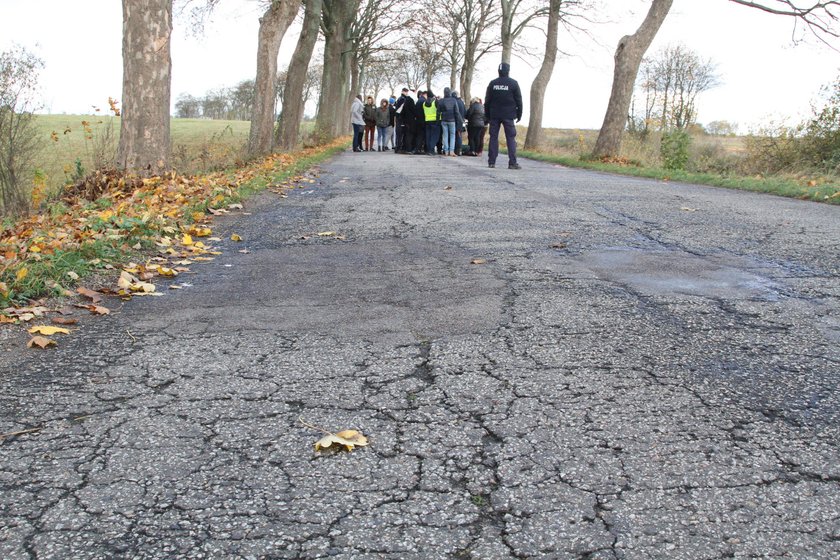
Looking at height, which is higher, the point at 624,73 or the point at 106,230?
the point at 624,73

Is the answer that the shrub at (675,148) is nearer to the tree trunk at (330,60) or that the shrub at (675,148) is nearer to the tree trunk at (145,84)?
the tree trunk at (330,60)

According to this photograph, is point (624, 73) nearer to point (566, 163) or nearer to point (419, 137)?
point (566, 163)

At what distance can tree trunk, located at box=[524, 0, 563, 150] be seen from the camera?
26.1 metres

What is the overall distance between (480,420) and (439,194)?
26.1 feet

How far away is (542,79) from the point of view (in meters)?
26.6

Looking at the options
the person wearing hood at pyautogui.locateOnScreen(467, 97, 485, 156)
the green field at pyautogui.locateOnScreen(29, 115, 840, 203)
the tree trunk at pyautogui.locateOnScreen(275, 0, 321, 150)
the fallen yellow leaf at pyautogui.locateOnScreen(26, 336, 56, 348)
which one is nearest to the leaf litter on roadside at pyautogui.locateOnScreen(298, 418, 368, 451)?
the fallen yellow leaf at pyautogui.locateOnScreen(26, 336, 56, 348)

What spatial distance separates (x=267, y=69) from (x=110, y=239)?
1175 centimetres

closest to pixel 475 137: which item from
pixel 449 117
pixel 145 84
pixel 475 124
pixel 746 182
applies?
pixel 475 124

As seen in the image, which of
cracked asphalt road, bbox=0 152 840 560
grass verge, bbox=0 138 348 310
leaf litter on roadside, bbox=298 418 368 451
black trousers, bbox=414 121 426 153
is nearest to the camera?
cracked asphalt road, bbox=0 152 840 560

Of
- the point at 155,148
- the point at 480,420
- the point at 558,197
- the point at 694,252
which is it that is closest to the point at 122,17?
the point at 155,148

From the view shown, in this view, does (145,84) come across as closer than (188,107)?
Yes

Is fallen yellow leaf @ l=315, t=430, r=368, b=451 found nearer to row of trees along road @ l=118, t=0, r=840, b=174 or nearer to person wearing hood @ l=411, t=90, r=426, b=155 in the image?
row of trees along road @ l=118, t=0, r=840, b=174

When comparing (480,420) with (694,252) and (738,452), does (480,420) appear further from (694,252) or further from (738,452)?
(694,252)

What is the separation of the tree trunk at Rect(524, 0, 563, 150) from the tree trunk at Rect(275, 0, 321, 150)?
9.46 m
